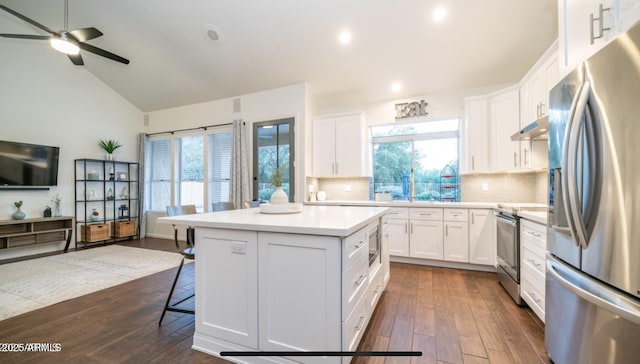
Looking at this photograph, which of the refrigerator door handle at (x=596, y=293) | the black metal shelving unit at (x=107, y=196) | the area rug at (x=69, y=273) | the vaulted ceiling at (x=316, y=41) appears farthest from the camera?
the black metal shelving unit at (x=107, y=196)

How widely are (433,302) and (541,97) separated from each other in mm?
2515

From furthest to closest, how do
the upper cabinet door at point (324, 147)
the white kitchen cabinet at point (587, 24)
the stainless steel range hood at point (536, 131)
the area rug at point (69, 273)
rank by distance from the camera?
the upper cabinet door at point (324, 147) < the area rug at point (69, 273) < the stainless steel range hood at point (536, 131) < the white kitchen cabinet at point (587, 24)

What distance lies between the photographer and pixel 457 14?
308 cm

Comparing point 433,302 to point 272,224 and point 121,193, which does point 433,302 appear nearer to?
point 272,224

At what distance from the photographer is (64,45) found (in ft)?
10.6

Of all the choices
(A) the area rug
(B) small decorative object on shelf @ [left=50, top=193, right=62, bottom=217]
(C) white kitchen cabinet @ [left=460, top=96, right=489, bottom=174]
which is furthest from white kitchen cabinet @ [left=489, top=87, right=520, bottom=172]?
(B) small decorative object on shelf @ [left=50, top=193, right=62, bottom=217]

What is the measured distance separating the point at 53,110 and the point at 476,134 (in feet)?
24.4

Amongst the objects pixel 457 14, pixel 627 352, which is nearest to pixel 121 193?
pixel 457 14

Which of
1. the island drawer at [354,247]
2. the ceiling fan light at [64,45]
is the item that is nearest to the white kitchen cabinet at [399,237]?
the island drawer at [354,247]

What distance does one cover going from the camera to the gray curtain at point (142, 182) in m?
6.07

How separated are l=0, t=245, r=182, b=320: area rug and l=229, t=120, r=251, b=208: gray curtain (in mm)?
1424

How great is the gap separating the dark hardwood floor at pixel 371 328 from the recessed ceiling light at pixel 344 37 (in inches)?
131

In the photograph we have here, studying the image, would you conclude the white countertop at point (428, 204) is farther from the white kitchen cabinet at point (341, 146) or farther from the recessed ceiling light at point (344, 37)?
the recessed ceiling light at point (344, 37)

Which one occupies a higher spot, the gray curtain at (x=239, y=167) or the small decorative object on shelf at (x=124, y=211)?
the gray curtain at (x=239, y=167)
